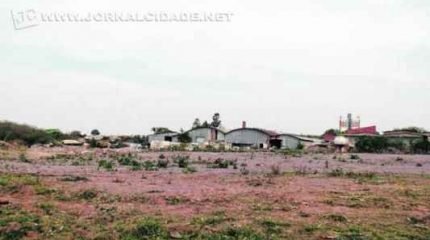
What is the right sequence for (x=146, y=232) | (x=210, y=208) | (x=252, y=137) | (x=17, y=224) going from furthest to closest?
(x=252, y=137), (x=210, y=208), (x=17, y=224), (x=146, y=232)

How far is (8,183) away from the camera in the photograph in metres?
14.1

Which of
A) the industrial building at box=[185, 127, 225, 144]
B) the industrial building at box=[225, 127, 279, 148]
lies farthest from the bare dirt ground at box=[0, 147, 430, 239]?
the industrial building at box=[185, 127, 225, 144]

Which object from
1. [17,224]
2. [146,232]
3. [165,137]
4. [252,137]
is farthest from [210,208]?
[165,137]

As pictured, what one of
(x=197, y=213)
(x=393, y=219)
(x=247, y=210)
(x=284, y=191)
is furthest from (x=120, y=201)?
(x=393, y=219)

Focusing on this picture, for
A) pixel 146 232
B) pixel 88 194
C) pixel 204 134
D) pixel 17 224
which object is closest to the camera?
pixel 146 232

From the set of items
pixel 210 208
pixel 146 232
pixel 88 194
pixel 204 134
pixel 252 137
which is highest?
pixel 204 134

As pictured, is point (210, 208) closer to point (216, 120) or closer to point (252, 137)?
point (252, 137)

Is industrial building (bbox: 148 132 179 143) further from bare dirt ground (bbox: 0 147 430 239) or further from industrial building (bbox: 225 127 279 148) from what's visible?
bare dirt ground (bbox: 0 147 430 239)

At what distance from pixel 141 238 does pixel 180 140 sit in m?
55.3

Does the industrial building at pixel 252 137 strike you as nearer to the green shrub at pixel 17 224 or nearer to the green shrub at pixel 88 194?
the green shrub at pixel 88 194

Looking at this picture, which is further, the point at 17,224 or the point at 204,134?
the point at 204,134

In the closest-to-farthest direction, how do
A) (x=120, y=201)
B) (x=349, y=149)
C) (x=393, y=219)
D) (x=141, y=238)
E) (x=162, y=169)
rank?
(x=141, y=238), (x=393, y=219), (x=120, y=201), (x=162, y=169), (x=349, y=149)

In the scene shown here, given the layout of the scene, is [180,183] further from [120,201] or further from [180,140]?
[180,140]

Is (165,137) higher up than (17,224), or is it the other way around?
(165,137)
